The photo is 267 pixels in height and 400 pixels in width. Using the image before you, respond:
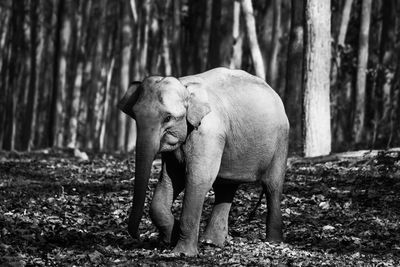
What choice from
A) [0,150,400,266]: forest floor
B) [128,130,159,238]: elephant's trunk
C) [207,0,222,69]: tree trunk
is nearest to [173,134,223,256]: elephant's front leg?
[0,150,400,266]: forest floor

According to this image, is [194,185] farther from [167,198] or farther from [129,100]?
[129,100]

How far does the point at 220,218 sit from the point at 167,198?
1079 millimetres

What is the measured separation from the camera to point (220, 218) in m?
9.77

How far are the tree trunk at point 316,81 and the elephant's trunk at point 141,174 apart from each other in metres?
9.33

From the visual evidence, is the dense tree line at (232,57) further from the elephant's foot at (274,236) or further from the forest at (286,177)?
the elephant's foot at (274,236)

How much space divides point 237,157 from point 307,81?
8.01 m

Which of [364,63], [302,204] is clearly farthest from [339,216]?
[364,63]

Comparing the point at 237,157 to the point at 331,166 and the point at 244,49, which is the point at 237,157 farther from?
the point at 244,49

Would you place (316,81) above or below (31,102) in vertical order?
above

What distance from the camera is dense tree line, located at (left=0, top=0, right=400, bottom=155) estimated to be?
58.3ft

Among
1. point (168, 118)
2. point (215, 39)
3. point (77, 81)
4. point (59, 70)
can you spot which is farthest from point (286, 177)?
point (77, 81)

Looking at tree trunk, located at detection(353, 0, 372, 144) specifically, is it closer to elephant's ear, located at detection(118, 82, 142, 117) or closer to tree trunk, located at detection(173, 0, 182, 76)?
tree trunk, located at detection(173, 0, 182, 76)

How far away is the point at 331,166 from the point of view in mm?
15250

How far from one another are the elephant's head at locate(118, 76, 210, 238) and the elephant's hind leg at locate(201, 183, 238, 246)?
1.45 m
